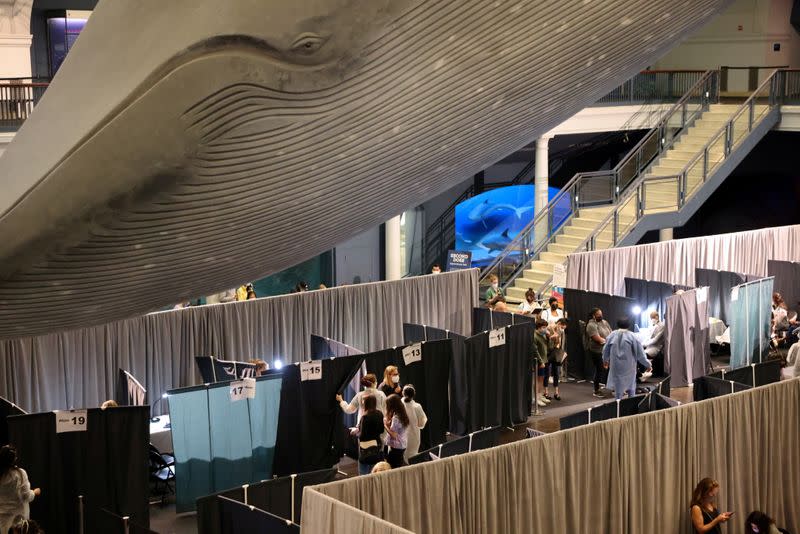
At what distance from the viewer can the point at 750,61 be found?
25.1m

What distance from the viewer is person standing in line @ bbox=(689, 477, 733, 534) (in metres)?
7.75

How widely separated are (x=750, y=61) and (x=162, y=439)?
1925cm

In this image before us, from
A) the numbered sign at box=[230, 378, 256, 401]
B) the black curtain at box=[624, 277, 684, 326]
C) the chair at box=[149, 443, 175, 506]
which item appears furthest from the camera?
the black curtain at box=[624, 277, 684, 326]

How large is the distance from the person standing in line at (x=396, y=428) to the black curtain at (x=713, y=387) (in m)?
2.75

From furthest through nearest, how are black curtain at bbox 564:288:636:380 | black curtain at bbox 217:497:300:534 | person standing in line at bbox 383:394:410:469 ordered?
black curtain at bbox 564:288:636:380, person standing in line at bbox 383:394:410:469, black curtain at bbox 217:497:300:534

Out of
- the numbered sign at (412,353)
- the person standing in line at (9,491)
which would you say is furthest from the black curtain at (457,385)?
the person standing in line at (9,491)

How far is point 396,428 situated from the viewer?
28.3ft

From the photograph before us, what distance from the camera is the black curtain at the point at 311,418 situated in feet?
33.6

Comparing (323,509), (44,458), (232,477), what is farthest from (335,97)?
(232,477)

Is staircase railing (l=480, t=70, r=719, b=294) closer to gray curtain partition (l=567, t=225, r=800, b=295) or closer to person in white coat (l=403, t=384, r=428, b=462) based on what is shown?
gray curtain partition (l=567, t=225, r=800, b=295)

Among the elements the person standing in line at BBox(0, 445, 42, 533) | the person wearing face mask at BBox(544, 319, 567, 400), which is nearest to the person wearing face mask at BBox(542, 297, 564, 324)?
the person wearing face mask at BBox(544, 319, 567, 400)

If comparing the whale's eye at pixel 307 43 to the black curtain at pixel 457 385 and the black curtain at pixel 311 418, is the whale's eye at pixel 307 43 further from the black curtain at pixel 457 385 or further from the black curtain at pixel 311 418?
the black curtain at pixel 457 385

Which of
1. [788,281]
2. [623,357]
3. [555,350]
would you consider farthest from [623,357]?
[788,281]

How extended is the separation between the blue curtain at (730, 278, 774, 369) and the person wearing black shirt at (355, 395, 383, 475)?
686 centimetres
